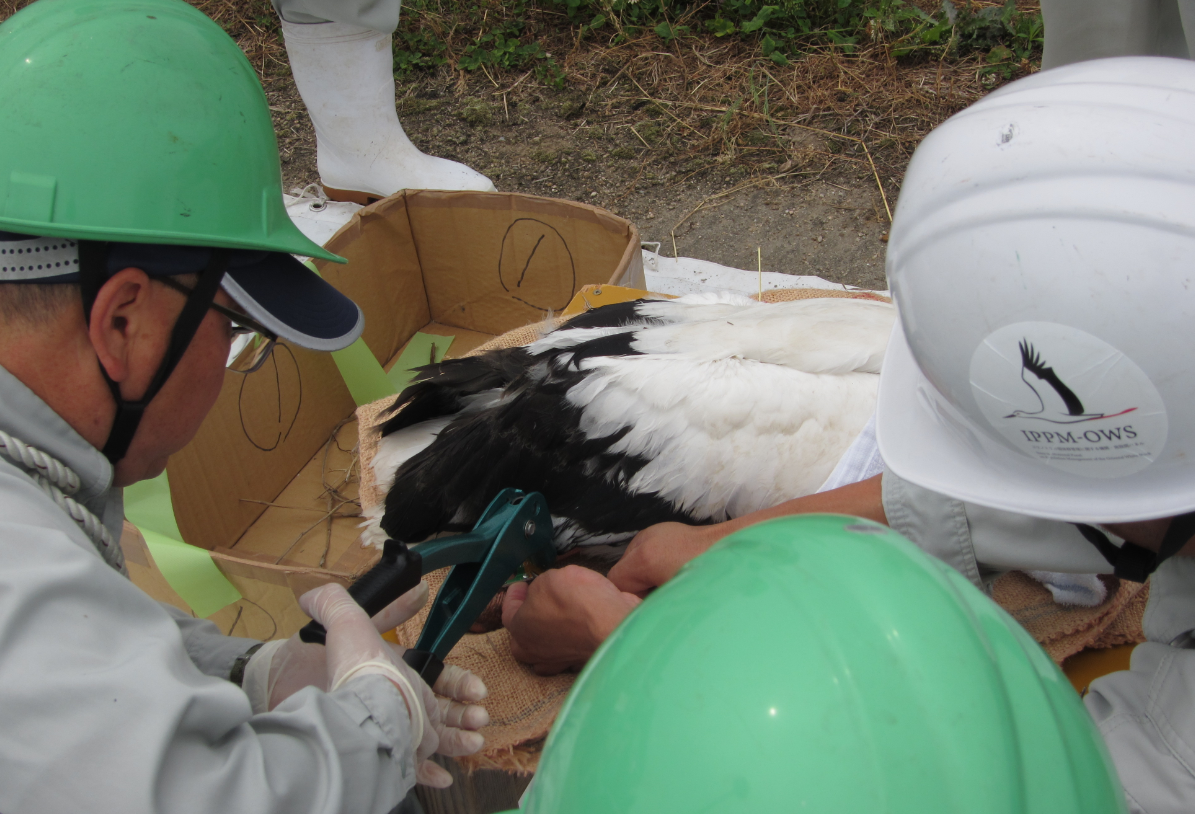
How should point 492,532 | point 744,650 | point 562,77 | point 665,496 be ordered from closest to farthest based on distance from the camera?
point 744,650
point 492,532
point 665,496
point 562,77

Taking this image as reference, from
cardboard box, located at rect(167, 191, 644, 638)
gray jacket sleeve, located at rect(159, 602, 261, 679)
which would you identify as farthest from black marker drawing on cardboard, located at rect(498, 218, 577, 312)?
gray jacket sleeve, located at rect(159, 602, 261, 679)

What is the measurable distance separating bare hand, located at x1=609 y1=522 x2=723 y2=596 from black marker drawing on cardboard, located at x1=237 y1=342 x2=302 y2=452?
1280 mm

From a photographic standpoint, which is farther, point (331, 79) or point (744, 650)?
point (331, 79)

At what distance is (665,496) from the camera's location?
5.49 feet

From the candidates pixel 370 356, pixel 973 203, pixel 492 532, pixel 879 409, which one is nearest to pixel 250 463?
pixel 370 356

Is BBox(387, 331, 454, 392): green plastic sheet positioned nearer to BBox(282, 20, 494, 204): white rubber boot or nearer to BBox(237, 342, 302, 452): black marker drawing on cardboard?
BBox(237, 342, 302, 452): black marker drawing on cardboard

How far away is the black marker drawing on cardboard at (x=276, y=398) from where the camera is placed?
2201 millimetres

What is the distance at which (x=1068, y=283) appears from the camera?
74 centimetres

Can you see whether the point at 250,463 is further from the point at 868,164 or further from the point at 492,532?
the point at 868,164

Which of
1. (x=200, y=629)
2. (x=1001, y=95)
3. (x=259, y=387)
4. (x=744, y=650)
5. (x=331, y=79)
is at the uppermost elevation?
(x=1001, y=95)

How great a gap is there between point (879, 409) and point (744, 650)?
0.66 m

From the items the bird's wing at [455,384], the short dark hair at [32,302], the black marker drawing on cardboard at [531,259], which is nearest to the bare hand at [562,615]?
the bird's wing at [455,384]

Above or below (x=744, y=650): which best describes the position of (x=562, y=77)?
below

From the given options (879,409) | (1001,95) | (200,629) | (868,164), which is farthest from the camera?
(868,164)
